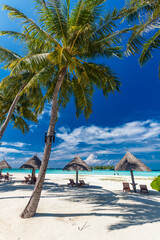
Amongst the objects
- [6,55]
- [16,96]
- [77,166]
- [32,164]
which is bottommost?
[77,166]

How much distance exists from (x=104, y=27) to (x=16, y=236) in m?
8.52

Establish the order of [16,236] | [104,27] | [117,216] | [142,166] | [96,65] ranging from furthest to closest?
[142,166]
[96,65]
[104,27]
[117,216]
[16,236]

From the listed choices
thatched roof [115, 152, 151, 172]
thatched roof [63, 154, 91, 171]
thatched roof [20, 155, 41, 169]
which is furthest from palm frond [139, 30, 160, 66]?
thatched roof [20, 155, 41, 169]

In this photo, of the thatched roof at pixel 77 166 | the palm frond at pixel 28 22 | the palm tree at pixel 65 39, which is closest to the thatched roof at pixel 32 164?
the thatched roof at pixel 77 166

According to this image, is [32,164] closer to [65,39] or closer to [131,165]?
[131,165]

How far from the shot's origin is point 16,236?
3646 millimetres

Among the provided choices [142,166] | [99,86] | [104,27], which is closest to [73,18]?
[104,27]

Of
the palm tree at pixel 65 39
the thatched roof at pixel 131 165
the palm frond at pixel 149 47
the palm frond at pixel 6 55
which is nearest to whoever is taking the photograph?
the palm tree at pixel 65 39

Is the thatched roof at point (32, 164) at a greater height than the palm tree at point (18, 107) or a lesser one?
lesser

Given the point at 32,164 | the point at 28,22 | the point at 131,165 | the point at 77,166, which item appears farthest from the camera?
the point at 32,164

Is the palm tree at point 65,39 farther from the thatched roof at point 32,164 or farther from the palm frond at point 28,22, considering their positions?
the thatched roof at point 32,164

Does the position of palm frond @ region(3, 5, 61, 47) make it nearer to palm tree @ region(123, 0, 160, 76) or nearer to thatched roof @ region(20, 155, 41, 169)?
palm tree @ region(123, 0, 160, 76)

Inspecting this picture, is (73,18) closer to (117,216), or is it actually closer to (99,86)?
(99,86)

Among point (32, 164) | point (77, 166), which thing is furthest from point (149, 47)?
point (32, 164)
